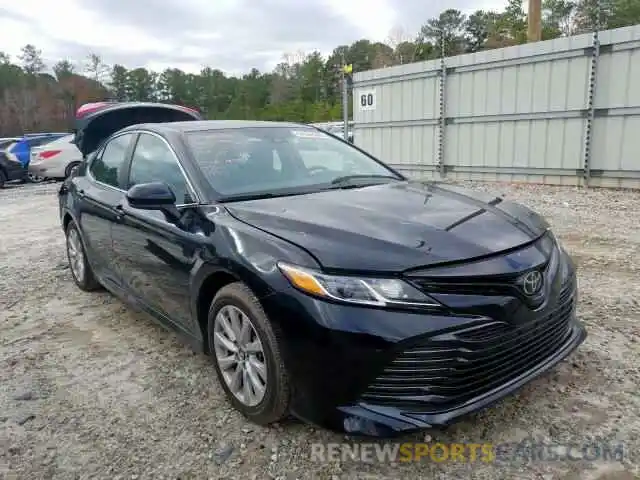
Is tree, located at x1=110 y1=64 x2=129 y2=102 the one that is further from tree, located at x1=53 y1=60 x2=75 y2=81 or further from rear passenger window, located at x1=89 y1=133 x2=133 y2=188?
rear passenger window, located at x1=89 y1=133 x2=133 y2=188

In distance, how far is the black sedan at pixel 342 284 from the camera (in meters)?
1.99

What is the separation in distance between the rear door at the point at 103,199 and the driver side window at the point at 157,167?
6.7 inches

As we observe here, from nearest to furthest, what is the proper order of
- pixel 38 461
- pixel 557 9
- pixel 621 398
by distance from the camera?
pixel 38 461
pixel 621 398
pixel 557 9

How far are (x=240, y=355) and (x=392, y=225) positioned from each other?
0.96m

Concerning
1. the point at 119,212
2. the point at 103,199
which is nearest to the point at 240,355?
the point at 119,212

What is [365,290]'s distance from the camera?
6.62ft

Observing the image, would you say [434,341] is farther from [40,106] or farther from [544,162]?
[40,106]

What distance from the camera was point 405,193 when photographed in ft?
9.57

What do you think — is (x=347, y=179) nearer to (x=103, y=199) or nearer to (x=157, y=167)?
(x=157, y=167)

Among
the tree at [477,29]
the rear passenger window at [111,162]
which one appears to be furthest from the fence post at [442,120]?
the tree at [477,29]

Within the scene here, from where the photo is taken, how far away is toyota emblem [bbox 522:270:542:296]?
213cm

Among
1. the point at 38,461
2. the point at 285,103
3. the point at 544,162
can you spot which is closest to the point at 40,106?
the point at 285,103

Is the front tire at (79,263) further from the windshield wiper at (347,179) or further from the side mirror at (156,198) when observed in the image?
the windshield wiper at (347,179)

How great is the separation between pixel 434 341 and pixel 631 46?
27.3ft
